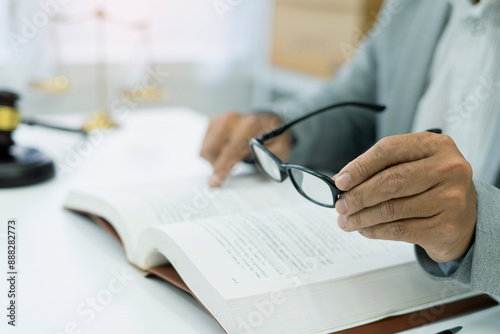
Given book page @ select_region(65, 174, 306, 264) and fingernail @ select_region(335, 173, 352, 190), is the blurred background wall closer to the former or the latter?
book page @ select_region(65, 174, 306, 264)

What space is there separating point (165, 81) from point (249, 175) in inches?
77.3

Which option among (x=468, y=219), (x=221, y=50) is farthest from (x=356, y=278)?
(x=221, y=50)

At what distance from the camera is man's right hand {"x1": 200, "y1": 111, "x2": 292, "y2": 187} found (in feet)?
3.21

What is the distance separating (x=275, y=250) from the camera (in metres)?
0.66

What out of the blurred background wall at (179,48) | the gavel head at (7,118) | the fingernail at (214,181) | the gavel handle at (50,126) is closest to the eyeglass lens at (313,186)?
the fingernail at (214,181)

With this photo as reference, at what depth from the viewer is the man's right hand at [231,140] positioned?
0.98 meters

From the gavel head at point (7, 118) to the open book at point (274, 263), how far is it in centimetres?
32

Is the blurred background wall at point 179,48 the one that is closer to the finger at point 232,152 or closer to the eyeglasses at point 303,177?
the finger at point 232,152

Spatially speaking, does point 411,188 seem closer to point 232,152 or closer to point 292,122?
point 292,122

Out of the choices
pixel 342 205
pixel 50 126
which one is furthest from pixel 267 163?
pixel 50 126

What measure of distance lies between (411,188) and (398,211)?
31 millimetres

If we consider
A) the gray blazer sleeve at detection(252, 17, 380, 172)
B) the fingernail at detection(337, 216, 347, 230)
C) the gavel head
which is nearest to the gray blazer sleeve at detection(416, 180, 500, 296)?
the fingernail at detection(337, 216, 347, 230)

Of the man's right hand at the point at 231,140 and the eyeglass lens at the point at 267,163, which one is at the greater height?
the eyeglass lens at the point at 267,163

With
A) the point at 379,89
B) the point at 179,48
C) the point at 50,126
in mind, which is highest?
the point at 379,89
